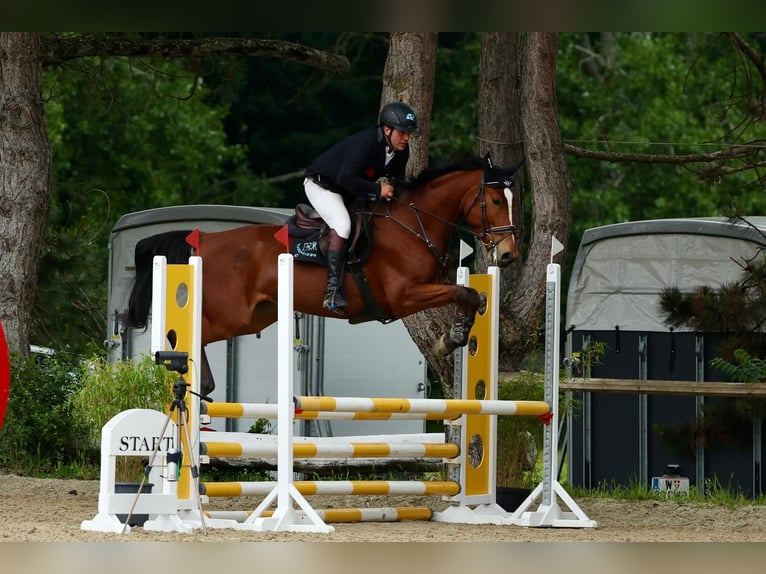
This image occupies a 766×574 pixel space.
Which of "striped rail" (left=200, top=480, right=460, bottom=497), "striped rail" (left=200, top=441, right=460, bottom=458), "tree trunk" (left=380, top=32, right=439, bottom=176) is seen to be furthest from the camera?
"tree trunk" (left=380, top=32, right=439, bottom=176)

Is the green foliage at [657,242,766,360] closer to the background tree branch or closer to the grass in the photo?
the grass

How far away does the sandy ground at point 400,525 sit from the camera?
708 centimetres

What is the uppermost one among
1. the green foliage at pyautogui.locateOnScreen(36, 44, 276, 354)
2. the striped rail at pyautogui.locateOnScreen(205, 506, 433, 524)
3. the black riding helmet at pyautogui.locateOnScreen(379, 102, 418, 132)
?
the green foliage at pyautogui.locateOnScreen(36, 44, 276, 354)

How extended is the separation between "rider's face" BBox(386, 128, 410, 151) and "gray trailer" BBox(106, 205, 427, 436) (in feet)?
12.0

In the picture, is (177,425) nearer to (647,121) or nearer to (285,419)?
(285,419)

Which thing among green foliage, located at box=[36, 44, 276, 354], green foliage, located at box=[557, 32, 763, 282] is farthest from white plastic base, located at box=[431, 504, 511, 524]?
green foliage, located at box=[557, 32, 763, 282]

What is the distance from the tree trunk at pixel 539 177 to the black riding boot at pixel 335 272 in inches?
87.1

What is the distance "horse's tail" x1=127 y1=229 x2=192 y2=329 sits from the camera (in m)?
9.70

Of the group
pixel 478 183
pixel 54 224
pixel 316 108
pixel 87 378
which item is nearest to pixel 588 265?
pixel 478 183

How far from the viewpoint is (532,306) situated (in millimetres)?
10578

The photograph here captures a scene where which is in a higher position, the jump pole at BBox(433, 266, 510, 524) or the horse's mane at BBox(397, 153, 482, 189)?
the horse's mane at BBox(397, 153, 482, 189)

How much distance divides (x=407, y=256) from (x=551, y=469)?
164cm

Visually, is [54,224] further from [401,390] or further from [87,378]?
[87,378]

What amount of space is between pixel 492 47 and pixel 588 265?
2061 millimetres
